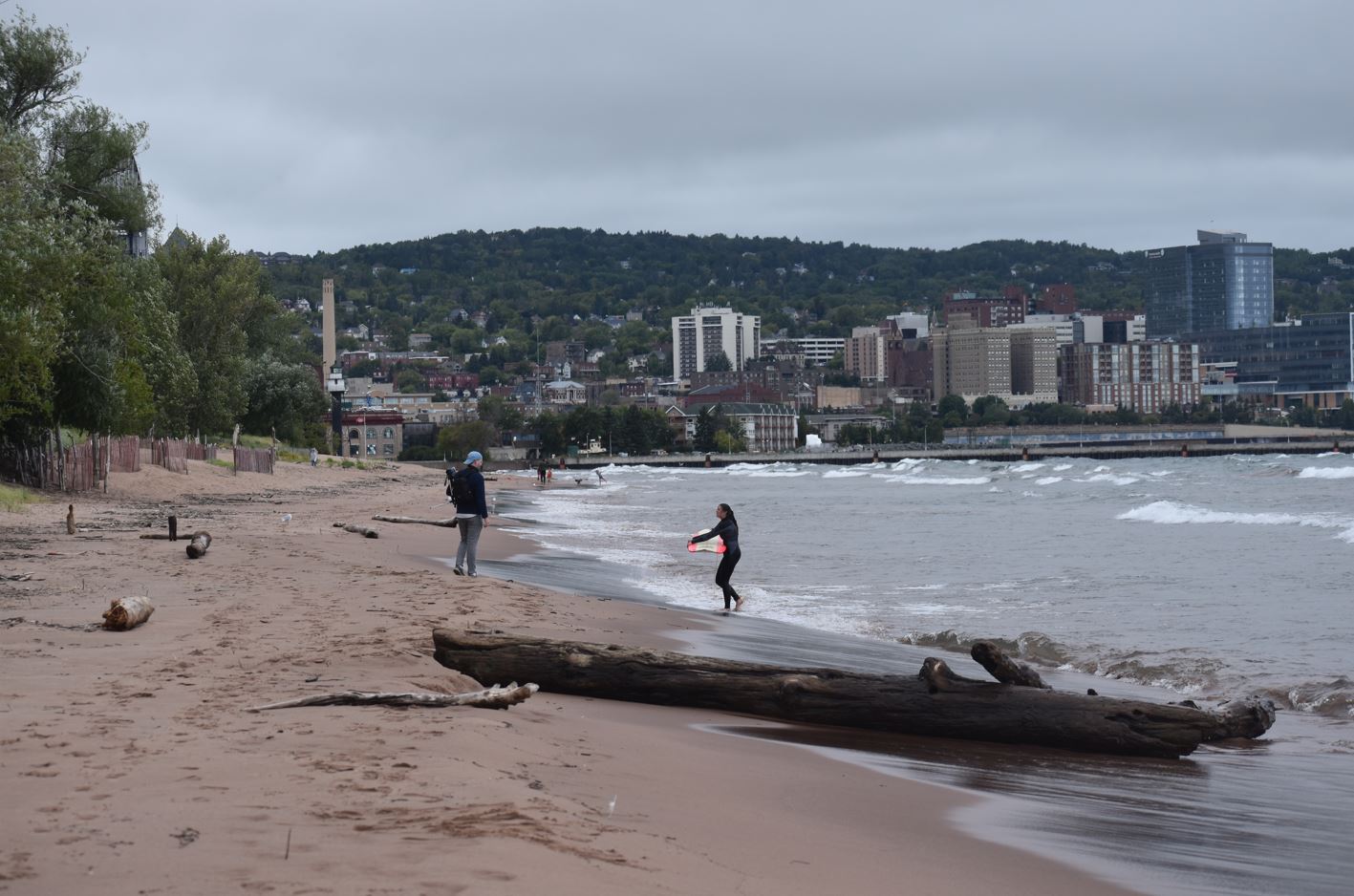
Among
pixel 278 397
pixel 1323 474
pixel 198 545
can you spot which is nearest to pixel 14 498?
pixel 198 545

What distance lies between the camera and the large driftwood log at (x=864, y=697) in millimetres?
Result: 8438

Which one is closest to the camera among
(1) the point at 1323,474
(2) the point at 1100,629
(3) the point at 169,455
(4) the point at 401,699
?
(4) the point at 401,699

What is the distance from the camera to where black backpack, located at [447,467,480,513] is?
53.9 ft

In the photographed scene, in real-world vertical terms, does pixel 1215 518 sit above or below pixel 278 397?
below

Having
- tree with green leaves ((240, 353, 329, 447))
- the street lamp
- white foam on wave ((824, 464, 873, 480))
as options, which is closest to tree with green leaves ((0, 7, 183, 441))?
tree with green leaves ((240, 353, 329, 447))

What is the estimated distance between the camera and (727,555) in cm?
1767

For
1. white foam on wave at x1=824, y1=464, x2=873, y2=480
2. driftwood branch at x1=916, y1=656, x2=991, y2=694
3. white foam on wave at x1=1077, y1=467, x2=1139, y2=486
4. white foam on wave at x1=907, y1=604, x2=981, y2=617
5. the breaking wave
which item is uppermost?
driftwood branch at x1=916, y1=656, x2=991, y2=694

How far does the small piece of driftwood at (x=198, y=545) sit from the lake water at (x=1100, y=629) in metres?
4.36

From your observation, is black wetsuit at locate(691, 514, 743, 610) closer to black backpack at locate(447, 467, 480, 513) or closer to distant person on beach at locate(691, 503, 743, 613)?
distant person on beach at locate(691, 503, 743, 613)

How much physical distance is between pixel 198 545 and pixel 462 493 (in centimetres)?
339

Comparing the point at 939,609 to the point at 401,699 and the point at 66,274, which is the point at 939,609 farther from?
the point at 66,274

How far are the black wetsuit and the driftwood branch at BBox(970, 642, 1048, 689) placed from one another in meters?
8.44

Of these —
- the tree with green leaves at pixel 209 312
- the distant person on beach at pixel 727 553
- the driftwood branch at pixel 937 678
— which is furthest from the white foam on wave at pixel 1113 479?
the driftwood branch at pixel 937 678

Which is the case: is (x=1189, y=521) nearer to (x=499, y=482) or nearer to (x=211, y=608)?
(x=211, y=608)
